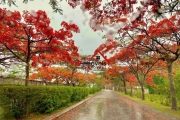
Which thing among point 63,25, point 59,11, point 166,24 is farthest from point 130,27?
point 59,11

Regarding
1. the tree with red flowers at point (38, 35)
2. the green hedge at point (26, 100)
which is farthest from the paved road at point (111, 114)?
the tree with red flowers at point (38, 35)

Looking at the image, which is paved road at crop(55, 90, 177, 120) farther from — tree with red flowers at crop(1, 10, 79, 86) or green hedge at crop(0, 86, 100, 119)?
tree with red flowers at crop(1, 10, 79, 86)

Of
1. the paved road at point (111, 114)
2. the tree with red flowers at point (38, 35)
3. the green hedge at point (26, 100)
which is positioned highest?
the tree with red flowers at point (38, 35)

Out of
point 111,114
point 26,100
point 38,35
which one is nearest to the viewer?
point 26,100

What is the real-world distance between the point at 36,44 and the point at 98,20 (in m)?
4.79

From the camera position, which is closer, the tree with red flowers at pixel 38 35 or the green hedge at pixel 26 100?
the green hedge at pixel 26 100

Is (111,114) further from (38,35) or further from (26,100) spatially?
(38,35)

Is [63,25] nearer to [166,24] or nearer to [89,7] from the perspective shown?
[89,7]

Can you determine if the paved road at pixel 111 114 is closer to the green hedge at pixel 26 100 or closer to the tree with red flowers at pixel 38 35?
the green hedge at pixel 26 100

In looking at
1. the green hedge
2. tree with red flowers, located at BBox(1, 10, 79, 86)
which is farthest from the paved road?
tree with red flowers, located at BBox(1, 10, 79, 86)

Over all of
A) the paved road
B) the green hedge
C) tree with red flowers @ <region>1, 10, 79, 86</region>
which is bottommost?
the paved road

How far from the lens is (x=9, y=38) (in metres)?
9.19

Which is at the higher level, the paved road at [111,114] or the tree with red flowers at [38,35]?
the tree with red flowers at [38,35]

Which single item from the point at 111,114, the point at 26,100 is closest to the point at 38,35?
the point at 26,100
